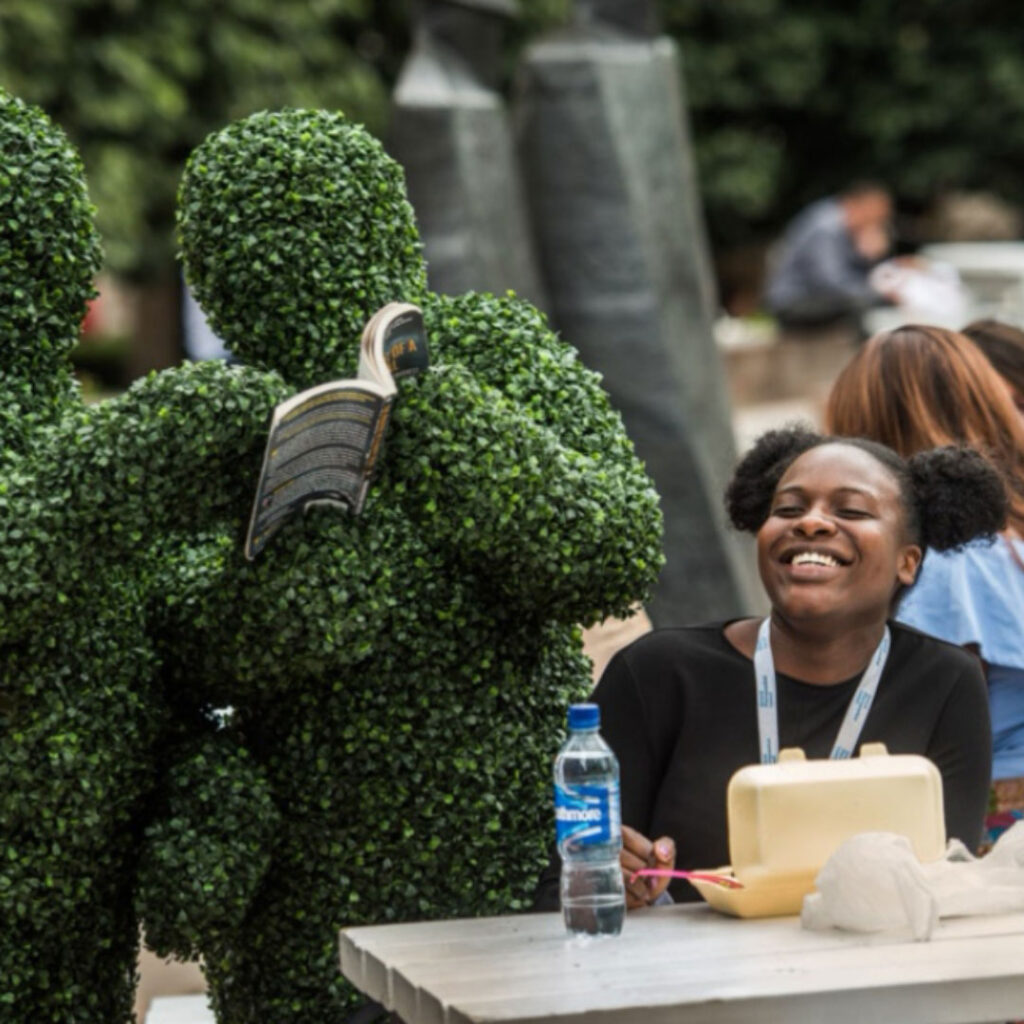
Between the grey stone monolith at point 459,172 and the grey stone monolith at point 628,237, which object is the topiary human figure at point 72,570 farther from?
the grey stone monolith at point 628,237

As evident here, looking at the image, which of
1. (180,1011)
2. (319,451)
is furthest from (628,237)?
(319,451)

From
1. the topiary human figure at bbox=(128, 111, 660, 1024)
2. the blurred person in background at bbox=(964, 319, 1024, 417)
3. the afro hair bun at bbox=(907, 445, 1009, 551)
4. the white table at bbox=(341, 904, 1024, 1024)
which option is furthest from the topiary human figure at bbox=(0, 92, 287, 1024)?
the blurred person in background at bbox=(964, 319, 1024, 417)

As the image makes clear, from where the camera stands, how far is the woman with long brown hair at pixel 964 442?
4738 millimetres

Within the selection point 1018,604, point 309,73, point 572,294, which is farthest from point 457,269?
point 309,73

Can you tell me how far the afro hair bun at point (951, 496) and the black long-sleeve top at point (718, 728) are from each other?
1.02 feet

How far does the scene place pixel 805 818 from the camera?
3.55 metres

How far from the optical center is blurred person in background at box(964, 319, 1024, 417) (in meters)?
5.44

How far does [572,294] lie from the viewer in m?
9.47

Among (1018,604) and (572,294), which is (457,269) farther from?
(1018,604)

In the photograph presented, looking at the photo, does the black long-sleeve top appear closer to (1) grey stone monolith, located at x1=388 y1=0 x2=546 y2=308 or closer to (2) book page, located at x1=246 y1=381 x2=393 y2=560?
(2) book page, located at x1=246 y1=381 x2=393 y2=560

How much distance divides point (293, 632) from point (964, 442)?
5.95 ft

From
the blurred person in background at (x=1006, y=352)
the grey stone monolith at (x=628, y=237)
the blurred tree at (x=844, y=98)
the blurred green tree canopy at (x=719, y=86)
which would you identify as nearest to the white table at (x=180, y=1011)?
the blurred person in background at (x=1006, y=352)

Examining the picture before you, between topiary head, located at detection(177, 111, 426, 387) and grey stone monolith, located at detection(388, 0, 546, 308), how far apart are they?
4.61 m

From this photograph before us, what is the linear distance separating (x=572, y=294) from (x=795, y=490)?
217 inches
